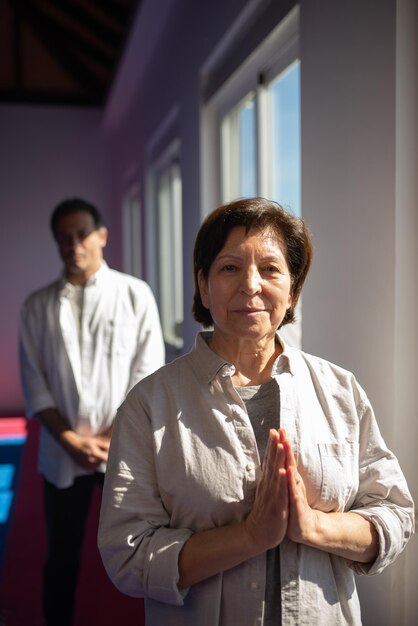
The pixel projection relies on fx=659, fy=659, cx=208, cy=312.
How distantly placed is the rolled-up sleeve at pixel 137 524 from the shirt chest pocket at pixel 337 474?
0.26 metres

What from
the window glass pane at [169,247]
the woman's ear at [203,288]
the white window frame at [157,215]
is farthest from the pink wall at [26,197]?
the woman's ear at [203,288]

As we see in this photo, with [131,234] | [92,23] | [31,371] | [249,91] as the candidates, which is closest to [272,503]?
[31,371]

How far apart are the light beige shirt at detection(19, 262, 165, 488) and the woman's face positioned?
1.20 m

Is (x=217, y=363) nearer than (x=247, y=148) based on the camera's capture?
Yes

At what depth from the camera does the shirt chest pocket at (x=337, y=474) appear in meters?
1.18

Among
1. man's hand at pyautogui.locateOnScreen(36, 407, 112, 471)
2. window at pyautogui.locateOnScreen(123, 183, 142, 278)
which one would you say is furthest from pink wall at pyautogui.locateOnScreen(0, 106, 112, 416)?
man's hand at pyautogui.locateOnScreen(36, 407, 112, 471)

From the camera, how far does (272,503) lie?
1.08 meters

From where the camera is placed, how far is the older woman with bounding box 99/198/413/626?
44.3 inches

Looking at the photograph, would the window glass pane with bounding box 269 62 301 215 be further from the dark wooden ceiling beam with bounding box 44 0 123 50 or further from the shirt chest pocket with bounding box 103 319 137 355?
the dark wooden ceiling beam with bounding box 44 0 123 50

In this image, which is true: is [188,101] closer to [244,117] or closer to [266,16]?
[244,117]

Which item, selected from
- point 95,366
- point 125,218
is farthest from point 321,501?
point 125,218

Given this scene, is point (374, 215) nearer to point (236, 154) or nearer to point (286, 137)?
point (286, 137)

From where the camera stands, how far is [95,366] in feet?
7.83

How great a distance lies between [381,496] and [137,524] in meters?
0.45
